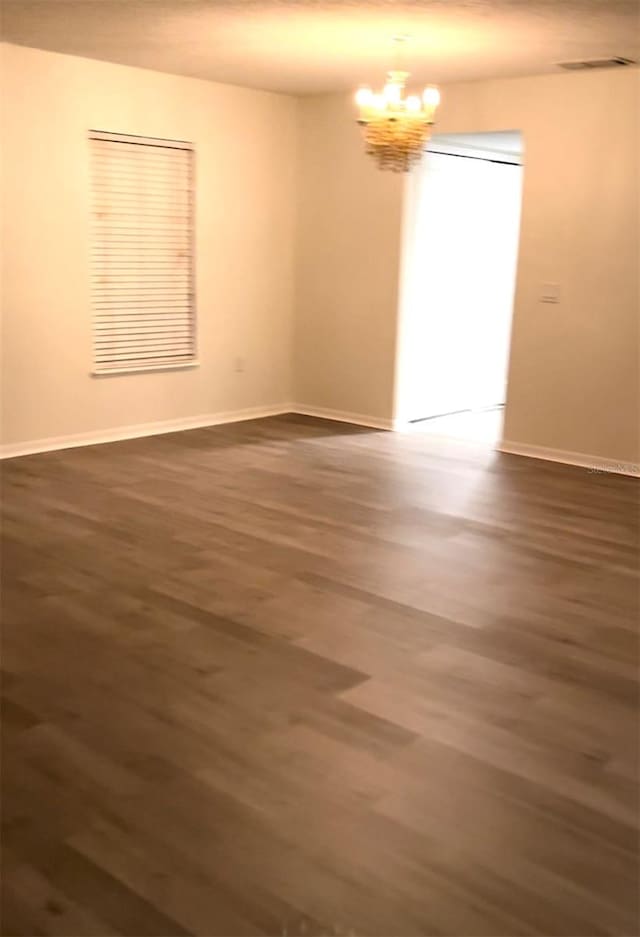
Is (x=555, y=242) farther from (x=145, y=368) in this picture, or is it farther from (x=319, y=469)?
(x=145, y=368)

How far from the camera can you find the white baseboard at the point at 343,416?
7.11m

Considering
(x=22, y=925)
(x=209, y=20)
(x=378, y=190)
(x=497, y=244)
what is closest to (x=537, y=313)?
(x=378, y=190)

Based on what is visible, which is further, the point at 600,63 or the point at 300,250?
the point at 300,250

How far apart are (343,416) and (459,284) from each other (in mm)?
1497

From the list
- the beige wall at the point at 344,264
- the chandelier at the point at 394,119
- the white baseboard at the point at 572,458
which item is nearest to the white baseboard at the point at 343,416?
the beige wall at the point at 344,264

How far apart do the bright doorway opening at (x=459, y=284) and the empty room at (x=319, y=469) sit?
0.04 metres

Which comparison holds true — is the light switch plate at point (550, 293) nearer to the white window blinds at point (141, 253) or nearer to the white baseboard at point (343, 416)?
the white baseboard at point (343, 416)

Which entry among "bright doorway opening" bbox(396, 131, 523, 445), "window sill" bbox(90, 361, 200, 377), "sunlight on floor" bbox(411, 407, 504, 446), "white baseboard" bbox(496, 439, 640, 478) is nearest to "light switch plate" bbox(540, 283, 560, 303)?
"bright doorway opening" bbox(396, 131, 523, 445)

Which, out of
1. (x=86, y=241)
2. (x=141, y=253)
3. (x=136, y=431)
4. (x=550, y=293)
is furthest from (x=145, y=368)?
(x=550, y=293)

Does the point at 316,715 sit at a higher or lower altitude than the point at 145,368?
lower

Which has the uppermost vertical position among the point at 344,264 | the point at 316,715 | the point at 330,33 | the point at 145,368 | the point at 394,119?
the point at 330,33

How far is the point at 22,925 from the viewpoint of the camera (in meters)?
1.86

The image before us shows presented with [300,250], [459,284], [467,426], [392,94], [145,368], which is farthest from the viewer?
[459,284]

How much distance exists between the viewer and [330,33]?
468 cm
